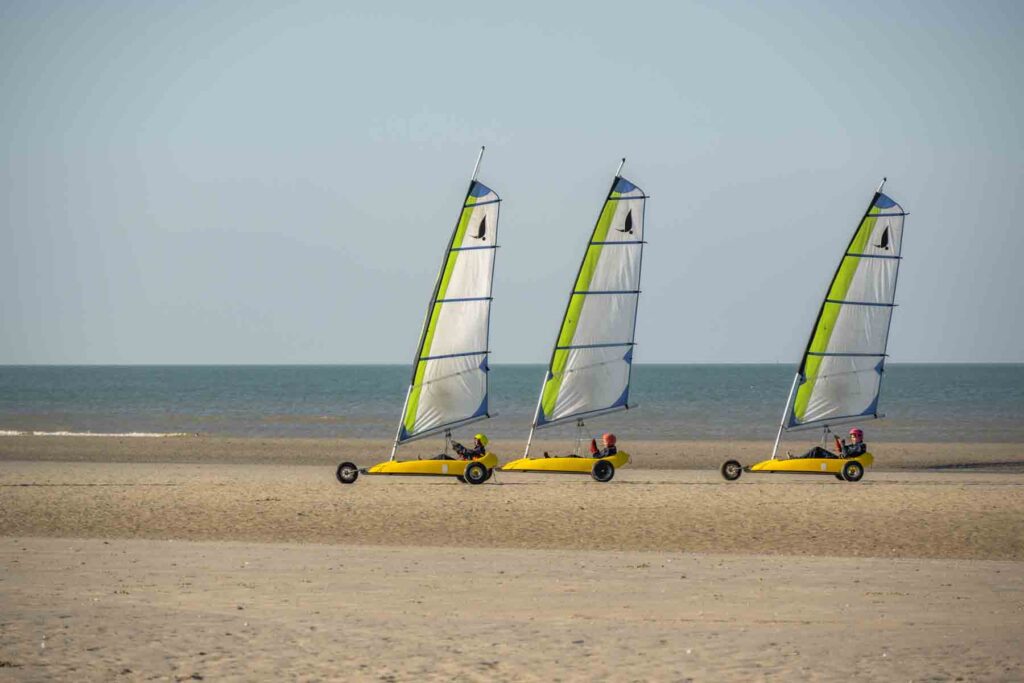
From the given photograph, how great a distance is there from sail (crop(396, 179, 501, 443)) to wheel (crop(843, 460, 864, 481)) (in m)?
8.29

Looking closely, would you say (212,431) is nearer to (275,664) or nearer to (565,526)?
(565,526)

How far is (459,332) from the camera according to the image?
95.3ft

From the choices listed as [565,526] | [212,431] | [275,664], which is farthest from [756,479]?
[212,431]

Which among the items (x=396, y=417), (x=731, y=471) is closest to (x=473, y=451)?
(x=731, y=471)

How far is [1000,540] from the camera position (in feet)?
67.8

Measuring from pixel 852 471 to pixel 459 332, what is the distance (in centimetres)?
944

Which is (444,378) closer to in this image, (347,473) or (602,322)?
(347,473)

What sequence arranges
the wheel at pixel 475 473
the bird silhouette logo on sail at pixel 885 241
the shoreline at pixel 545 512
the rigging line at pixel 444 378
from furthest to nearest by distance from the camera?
the bird silhouette logo on sail at pixel 885 241 < the rigging line at pixel 444 378 < the wheel at pixel 475 473 < the shoreline at pixel 545 512

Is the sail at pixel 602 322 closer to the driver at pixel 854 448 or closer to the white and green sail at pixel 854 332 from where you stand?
the white and green sail at pixel 854 332

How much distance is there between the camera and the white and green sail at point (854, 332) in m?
31.5

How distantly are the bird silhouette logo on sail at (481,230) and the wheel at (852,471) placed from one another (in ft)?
31.7

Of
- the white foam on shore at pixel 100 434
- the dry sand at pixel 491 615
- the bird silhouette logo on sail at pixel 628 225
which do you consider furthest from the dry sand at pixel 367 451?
the dry sand at pixel 491 615

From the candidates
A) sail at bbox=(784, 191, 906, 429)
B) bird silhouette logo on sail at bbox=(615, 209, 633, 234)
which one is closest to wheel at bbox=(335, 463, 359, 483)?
bird silhouette logo on sail at bbox=(615, 209, 633, 234)

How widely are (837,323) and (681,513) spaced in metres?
10.5
